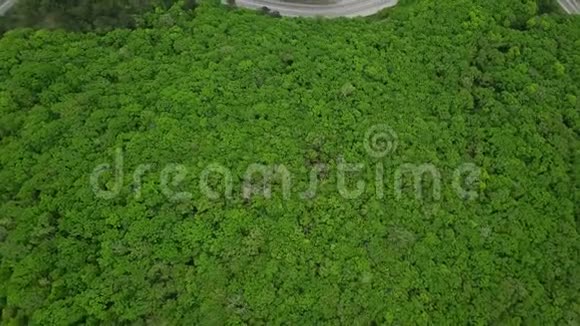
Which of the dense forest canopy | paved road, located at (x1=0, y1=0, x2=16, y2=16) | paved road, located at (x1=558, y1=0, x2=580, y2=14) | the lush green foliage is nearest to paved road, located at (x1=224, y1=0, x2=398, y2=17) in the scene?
the dense forest canopy

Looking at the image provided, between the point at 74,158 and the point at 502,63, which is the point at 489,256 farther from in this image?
the point at 74,158

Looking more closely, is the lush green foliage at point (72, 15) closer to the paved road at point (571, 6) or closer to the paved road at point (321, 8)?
the paved road at point (321, 8)

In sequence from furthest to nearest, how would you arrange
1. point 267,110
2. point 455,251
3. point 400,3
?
point 400,3
point 267,110
point 455,251

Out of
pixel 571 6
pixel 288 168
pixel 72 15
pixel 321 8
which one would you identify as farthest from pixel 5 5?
pixel 571 6

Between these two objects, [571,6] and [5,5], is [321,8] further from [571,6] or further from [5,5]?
[5,5]

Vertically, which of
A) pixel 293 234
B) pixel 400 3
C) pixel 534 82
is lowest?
pixel 293 234

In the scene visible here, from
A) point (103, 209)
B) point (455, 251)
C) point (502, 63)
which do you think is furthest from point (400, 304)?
point (502, 63)
